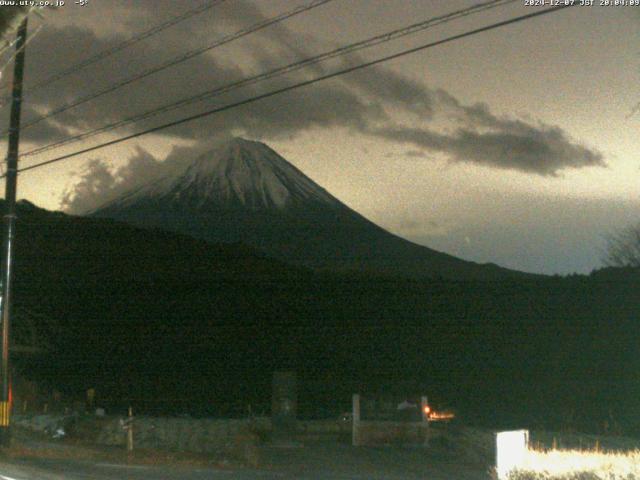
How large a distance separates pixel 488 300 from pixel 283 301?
23.7m

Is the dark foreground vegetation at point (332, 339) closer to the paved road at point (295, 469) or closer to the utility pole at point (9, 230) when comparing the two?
the paved road at point (295, 469)

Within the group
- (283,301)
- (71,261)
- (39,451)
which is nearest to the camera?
(39,451)

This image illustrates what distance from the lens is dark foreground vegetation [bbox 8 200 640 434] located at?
168ft

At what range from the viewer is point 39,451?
22.4m

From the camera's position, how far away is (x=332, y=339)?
7319cm

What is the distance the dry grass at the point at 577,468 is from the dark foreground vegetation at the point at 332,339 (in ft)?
61.1

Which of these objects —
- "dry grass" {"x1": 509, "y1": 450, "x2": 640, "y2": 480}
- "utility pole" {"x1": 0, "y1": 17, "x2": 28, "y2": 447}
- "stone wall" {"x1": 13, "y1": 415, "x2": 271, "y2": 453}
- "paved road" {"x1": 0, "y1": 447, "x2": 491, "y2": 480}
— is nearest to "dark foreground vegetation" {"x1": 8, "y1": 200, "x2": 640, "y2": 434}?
"stone wall" {"x1": 13, "y1": 415, "x2": 271, "y2": 453}

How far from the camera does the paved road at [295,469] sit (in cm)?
1597

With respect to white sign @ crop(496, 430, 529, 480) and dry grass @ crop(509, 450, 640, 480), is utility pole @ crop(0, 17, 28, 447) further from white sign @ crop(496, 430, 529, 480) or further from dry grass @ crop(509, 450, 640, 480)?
dry grass @ crop(509, 450, 640, 480)

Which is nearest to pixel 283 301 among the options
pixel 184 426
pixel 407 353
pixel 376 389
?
pixel 407 353

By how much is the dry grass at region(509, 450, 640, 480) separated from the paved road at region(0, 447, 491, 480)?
2.33 meters

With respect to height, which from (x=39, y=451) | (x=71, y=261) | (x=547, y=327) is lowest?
(x=39, y=451)

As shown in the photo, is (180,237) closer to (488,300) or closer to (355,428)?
(488,300)

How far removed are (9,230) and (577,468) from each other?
49.9 feet
